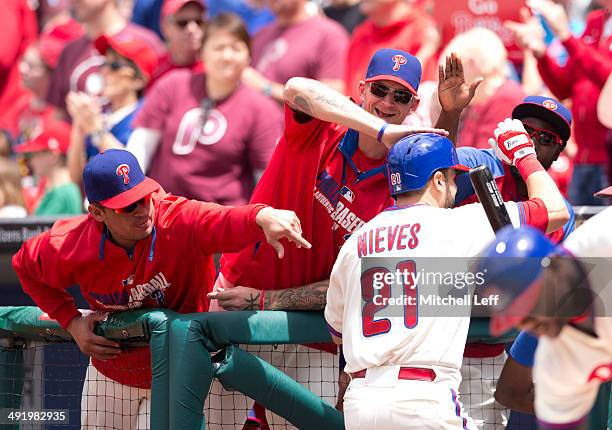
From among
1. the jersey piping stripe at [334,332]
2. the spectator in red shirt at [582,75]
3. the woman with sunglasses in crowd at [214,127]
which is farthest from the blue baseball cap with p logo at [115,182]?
the spectator in red shirt at [582,75]

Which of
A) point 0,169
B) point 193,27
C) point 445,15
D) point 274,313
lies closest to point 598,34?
point 445,15

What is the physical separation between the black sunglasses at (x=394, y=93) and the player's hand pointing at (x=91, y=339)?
1.53 meters

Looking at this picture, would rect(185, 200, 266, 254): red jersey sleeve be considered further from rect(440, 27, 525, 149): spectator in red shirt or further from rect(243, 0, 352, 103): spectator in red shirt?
rect(243, 0, 352, 103): spectator in red shirt

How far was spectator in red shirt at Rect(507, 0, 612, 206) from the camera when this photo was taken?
7.10 metres

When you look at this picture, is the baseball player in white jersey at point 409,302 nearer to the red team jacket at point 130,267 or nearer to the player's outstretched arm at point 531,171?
the player's outstretched arm at point 531,171

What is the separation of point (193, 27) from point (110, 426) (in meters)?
4.01

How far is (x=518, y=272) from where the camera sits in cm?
338

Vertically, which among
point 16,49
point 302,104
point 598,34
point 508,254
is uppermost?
point 16,49

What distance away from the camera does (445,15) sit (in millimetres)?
7902

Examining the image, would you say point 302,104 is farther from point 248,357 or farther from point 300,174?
point 248,357

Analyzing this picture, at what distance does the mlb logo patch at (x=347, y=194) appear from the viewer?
198 inches

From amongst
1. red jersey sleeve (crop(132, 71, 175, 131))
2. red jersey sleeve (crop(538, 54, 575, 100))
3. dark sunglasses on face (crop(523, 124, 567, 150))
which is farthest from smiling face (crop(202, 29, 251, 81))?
dark sunglasses on face (crop(523, 124, 567, 150))

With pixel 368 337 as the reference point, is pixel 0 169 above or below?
above

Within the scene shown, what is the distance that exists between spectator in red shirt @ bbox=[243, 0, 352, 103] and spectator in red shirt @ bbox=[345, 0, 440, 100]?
0.15 metres
